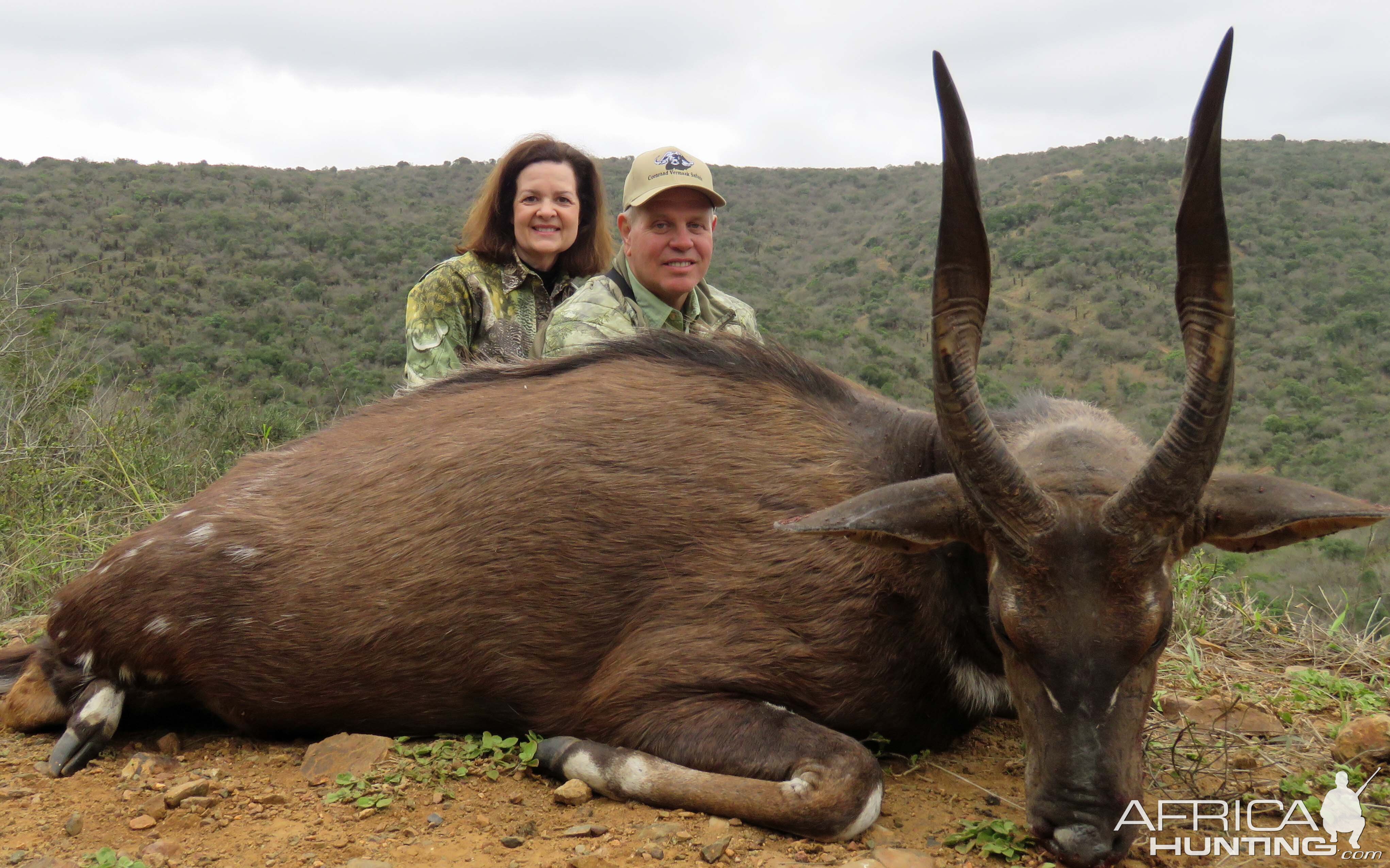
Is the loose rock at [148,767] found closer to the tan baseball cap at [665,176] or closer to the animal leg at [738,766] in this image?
the animal leg at [738,766]

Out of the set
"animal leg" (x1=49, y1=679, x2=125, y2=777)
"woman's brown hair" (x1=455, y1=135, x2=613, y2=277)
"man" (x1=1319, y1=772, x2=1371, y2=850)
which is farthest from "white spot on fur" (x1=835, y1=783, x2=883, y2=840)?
"woman's brown hair" (x1=455, y1=135, x2=613, y2=277)

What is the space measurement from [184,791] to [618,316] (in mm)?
3489

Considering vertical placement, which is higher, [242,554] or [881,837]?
[242,554]

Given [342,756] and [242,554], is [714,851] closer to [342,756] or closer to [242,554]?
[342,756]

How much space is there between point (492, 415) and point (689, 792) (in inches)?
73.8

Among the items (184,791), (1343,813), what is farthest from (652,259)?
(1343,813)

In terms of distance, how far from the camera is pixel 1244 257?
3200 cm

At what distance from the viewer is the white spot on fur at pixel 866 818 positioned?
3.26m

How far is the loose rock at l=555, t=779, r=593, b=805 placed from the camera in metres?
3.51

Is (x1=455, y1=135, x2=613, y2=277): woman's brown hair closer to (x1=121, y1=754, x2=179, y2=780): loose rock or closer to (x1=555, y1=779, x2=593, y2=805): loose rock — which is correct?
(x1=121, y1=754, x2=179, y2=780): loose rock

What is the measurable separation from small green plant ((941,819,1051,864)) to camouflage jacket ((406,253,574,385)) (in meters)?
4.53

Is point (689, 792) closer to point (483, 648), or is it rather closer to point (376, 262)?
point (483, 648)

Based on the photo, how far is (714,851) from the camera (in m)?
3.08

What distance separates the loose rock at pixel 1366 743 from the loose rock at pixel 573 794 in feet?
9.62
